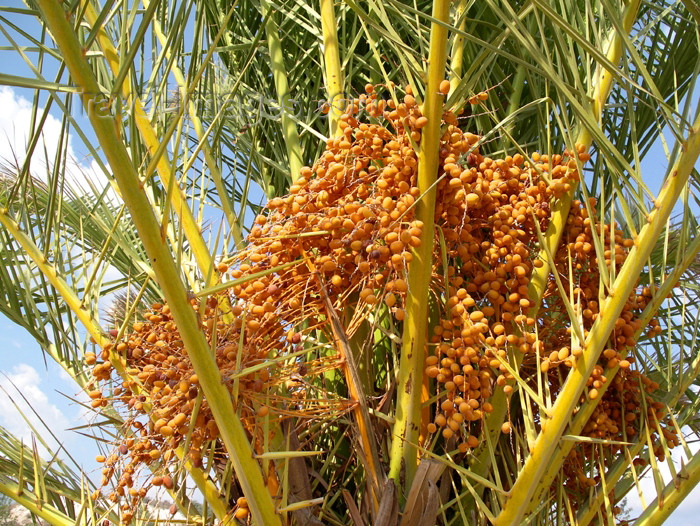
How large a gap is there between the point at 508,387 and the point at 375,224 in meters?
0.46

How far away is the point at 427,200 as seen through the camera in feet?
5.06

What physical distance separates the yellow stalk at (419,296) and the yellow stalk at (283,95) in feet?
2.21

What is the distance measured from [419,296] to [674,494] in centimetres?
74

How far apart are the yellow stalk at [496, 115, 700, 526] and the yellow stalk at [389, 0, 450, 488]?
0.81ft

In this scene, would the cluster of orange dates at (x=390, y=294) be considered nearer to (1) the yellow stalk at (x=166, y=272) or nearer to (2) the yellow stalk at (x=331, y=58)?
(1) the yellow stalk at (x=166, y=272)

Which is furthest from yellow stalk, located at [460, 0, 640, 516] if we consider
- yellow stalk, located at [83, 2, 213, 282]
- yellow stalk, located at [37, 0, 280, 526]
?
yellow stalk, located at [83, 2, 213, 282]

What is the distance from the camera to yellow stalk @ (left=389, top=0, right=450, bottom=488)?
1.50 m

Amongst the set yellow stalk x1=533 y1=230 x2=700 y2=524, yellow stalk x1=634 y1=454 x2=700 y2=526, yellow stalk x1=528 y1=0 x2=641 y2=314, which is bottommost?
yellow stalk x1=634 y1=454 x2=700 y2=526

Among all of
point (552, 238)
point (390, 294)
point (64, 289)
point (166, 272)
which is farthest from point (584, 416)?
point (64, 289)

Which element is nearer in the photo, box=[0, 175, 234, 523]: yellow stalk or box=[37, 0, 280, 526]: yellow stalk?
box=[37, 0, 280, 526]: yellow stalk

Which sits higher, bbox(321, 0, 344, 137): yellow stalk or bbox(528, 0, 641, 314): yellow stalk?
bbox(321, 0, 344, 137): yellow stalk

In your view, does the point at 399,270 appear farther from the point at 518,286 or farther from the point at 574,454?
the point at 574,454

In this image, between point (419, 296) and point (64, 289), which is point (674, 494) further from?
point (64, 289)

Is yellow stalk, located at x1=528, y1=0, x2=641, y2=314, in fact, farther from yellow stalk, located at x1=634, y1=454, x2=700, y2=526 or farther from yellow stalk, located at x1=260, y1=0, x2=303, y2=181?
yellow stalk, located at x1=260, y1=0, x2=303, y2=181
